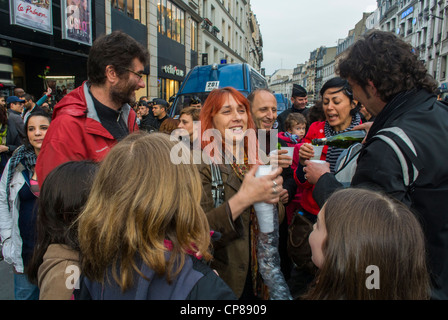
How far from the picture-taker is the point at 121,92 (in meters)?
2.31

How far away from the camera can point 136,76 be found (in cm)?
240

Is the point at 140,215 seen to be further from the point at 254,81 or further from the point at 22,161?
the point at 254,81

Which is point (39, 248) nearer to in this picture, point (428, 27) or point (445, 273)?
point (445, 273)

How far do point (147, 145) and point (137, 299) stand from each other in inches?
23.4

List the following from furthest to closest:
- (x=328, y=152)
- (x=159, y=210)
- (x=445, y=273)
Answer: (x=328, y=152) < (x=445, y=273) < (x=159, y=210)

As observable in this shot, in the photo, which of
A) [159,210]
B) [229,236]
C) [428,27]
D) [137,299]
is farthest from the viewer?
[428,27]

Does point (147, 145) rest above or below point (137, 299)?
above

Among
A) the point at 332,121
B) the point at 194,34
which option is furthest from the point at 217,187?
the point at 194,34

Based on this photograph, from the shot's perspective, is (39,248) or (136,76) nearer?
(39,248)

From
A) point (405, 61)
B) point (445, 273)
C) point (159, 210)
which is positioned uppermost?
point (405, 61)

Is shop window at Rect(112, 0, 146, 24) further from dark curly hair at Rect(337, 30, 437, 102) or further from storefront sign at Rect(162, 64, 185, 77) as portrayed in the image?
dark curly hair at Rect(337, 30, 437, 102)

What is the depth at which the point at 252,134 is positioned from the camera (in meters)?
2.35

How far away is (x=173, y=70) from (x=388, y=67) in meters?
18.1

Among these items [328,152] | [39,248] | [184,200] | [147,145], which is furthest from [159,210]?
[328,152]
